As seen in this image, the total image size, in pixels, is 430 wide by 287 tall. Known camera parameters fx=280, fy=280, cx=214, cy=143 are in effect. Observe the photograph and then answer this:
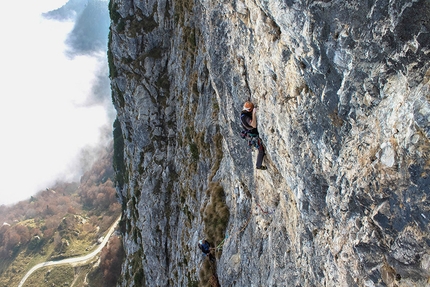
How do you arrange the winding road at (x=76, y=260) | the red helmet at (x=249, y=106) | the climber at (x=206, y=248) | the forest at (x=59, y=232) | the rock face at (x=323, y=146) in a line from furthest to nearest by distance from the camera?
the forest at (x=59, y=232)
the winding road at (x=76, y=260)
the climber at (x=206, y=248)
the red helmet at (x=249, y=106)
the rock face at (x=323, y=146)

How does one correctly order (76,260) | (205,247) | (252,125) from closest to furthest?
(252,125)
(205,247)
(76,260)

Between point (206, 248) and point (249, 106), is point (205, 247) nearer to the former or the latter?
point (206, 248)

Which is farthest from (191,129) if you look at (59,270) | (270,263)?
(59,270)

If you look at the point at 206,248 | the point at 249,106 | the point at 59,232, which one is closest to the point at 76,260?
the point at 59,232

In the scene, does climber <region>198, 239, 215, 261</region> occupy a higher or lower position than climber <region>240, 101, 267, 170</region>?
lower

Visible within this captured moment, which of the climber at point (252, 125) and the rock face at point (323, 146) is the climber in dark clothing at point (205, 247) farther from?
the climber at point (252, 125)

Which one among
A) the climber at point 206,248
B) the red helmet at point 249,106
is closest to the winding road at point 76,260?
the climber at point 206,248

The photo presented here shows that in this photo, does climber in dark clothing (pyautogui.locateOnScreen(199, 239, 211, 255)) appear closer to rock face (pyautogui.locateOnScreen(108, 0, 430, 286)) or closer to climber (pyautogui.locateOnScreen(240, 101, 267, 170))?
rock face (pyautogui.locateOnScreen(108, 0, 430, 286))

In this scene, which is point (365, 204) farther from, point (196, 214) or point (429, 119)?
point (196, 214)

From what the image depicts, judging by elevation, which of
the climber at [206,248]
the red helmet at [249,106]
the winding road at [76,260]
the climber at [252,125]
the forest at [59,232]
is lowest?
the climber at [206,248]

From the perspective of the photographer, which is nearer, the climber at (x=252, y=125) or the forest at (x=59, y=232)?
the climber at (x=252, y=125)

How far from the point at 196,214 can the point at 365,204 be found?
25.2 meters

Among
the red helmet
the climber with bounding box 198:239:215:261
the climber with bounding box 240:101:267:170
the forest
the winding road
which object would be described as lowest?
the climber with bounding box 198:239:215:261

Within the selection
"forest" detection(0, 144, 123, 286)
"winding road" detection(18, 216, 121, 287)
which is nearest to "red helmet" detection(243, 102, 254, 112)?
"winding road" detection(18, 216, 121, 287)
